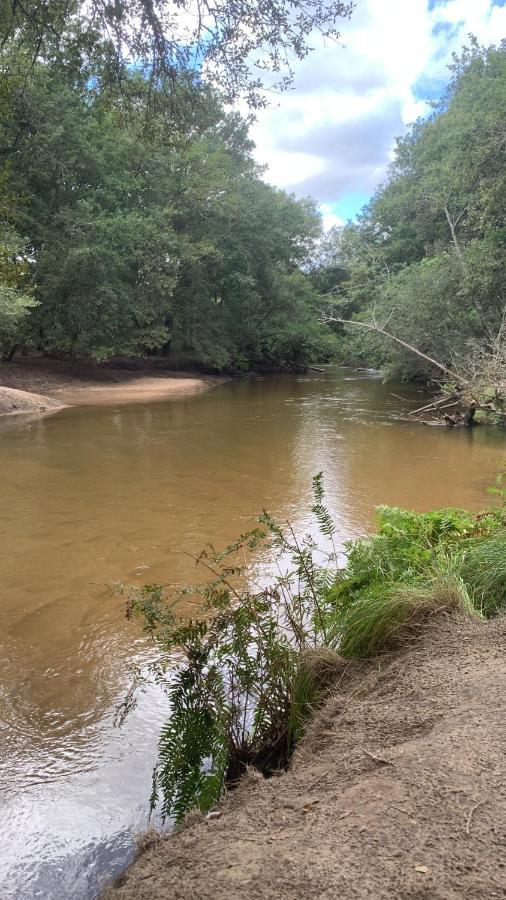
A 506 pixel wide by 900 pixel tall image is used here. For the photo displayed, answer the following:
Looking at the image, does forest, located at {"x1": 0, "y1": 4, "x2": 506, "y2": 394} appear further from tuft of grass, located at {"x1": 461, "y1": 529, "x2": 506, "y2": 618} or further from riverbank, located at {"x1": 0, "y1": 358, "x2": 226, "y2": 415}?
tuft of grass, located at {"x1": 461, "y1": 529, "x2": 506, "y2": 618}

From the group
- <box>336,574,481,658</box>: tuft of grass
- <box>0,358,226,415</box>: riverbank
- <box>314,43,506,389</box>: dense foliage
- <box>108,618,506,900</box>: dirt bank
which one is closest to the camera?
<box>108,618,506,900</box>: dirt bank

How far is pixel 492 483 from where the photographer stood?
396 inches

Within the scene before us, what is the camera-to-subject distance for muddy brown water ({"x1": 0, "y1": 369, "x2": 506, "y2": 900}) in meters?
3.05

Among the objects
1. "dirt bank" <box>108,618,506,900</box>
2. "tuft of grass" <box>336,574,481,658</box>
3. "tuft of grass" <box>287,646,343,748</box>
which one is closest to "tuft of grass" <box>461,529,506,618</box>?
"tuft of grass" <box>336,574,481,658</box>

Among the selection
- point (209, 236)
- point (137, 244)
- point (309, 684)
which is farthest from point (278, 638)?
point (209, 236)

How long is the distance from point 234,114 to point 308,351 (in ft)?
56.1

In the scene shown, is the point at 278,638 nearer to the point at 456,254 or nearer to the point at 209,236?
the point at 456,254

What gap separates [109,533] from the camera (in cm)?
749

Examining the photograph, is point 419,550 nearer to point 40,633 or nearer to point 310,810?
point 310,810

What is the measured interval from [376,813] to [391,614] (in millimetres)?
1647

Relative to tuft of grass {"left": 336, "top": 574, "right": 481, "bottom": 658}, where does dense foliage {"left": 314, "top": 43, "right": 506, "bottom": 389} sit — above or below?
above

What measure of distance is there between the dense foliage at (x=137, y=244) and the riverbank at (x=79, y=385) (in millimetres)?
1091

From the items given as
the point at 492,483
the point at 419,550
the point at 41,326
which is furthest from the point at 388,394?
the point at 419,550

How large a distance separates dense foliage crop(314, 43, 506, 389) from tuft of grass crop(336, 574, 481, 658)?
12536 mm
